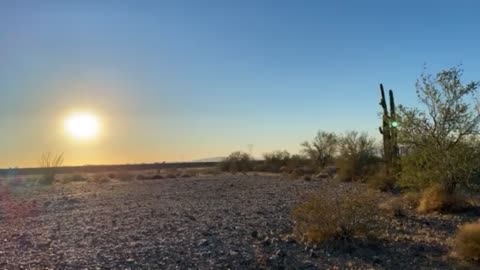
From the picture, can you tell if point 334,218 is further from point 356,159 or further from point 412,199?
point 356,159

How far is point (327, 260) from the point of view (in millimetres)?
10461

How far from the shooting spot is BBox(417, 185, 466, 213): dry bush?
16.8 metres

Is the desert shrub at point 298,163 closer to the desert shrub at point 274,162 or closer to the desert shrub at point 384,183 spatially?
the desert shrub at point 274,162

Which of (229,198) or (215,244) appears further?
(229,198)

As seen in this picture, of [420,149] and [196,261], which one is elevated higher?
[420,149]

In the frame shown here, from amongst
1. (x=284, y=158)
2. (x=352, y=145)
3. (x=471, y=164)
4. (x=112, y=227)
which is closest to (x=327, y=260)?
(x=112, y=227)

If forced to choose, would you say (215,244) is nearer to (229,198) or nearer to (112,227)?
(112,227)

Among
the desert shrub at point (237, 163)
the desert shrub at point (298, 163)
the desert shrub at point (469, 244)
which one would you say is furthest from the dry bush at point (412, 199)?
the desert shrub at point (237, 163)

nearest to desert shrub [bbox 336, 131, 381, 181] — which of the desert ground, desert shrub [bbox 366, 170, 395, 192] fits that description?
desert shrub [bbox 366, 170, 395, 192]

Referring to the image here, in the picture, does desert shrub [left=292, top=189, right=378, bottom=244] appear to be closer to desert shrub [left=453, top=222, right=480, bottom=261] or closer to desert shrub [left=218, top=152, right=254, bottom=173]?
desert shrub [left=453, top=222, right=480, bottom=261]

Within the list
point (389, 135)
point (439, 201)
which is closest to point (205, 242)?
point (439, 201)

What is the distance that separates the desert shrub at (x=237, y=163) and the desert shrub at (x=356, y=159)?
57.4 feet

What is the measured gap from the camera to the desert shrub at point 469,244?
1006 cm

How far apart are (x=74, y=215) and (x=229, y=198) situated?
7.06m
